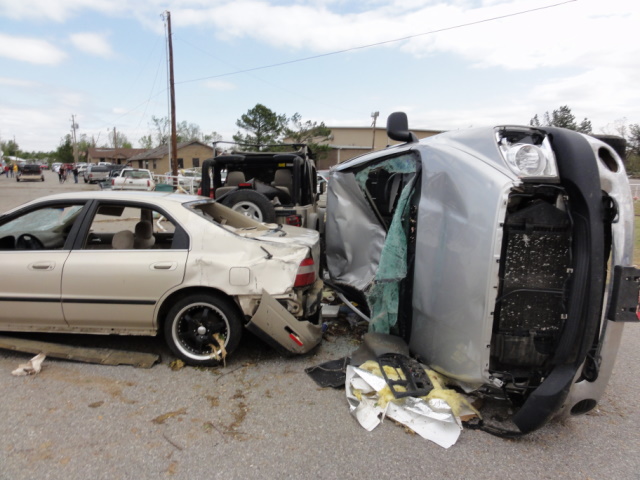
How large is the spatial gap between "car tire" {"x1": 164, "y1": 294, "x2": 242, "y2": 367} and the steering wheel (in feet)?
→ 5.29

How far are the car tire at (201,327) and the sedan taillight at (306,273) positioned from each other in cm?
59

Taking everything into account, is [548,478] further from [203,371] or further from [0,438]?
[0,438]

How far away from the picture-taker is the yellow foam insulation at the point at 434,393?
303 cm

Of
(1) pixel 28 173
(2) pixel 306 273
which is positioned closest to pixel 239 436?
(2) pixel 306 273

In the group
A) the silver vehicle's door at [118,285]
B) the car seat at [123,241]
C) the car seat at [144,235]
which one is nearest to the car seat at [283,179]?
the car seat at [144,235]

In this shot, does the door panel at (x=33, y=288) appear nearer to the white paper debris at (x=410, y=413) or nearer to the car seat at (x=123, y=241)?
the car seat at (x=123, y=241)

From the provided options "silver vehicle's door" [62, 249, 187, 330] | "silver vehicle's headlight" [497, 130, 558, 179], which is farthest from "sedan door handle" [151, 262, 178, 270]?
"silver vehicle's headlight" [497, 130, 558, 179]

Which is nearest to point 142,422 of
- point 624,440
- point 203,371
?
point 203,371

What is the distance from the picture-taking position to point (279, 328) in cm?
365

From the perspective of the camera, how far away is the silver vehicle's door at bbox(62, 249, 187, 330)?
3652 millimetres

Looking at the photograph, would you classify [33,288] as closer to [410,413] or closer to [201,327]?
[201,327]

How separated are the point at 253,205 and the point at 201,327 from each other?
9.90ft

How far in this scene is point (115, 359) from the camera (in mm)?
3789

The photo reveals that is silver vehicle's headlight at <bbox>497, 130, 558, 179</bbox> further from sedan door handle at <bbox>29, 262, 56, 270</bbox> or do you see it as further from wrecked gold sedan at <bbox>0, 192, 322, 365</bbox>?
sedan door handle at <bbox>29, 262, 56, 270</bbox>
